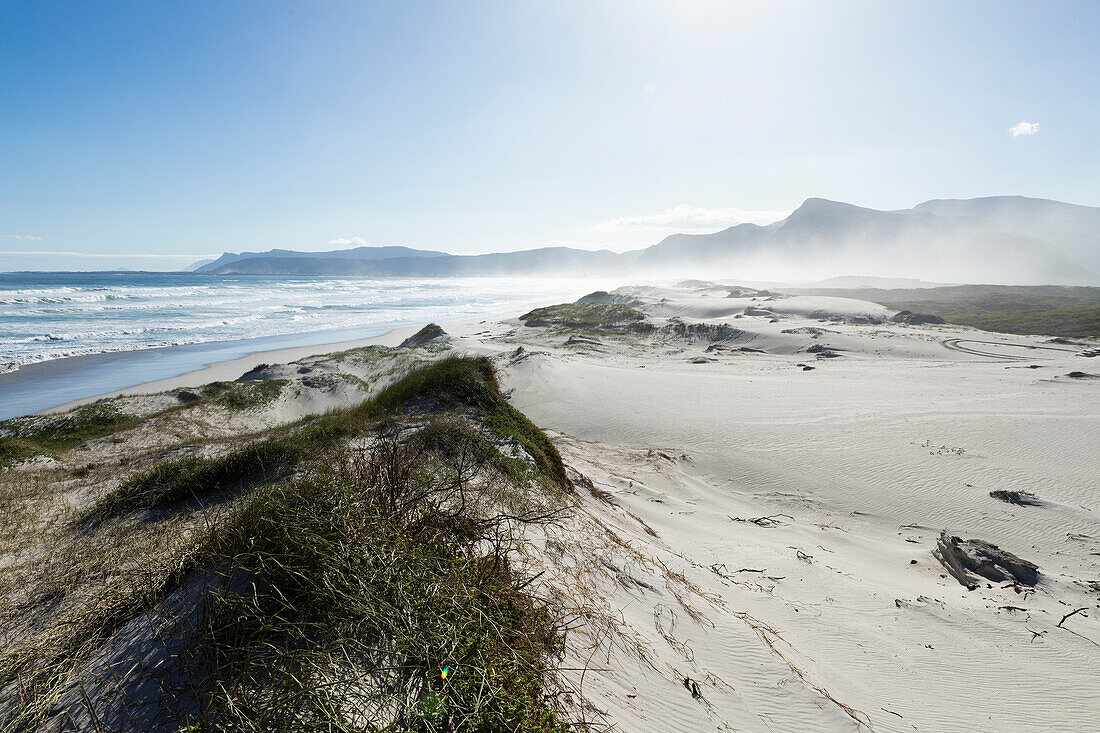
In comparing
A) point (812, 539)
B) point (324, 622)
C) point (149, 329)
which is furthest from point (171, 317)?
point (812, 539)

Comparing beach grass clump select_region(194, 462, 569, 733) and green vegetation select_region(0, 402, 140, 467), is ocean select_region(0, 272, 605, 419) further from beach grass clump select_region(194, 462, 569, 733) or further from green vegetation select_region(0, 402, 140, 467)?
beach grass clump select_region(194, 462, 569, 733)

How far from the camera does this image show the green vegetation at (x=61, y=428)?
319 inches

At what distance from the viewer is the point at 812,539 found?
6133 millimetres

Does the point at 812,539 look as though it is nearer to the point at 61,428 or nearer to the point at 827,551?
the point at 827,551

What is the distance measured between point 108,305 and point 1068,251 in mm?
182420

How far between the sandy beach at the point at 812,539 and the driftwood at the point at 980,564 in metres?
0.11

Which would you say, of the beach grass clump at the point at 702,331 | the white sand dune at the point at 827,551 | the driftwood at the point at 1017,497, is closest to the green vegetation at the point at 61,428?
the white sand dune at the point at 827,551

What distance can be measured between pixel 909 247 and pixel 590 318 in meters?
133

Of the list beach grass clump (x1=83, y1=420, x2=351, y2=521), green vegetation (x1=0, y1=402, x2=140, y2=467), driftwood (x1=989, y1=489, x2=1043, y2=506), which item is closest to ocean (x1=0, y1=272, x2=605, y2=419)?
green vegetation (x1=0, y1=402, x2=140, y2=467)

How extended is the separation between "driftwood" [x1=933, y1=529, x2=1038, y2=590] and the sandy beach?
11cm

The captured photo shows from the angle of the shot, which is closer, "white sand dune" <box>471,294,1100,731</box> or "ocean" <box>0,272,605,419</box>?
"white sand dune" <box>471,294,1100,731</box>

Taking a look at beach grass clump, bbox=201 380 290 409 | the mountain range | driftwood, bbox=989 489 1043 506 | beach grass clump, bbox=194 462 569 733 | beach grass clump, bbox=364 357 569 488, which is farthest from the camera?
the mountain range

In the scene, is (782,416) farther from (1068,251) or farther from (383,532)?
(1068,251)

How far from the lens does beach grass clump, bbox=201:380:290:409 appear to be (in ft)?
37.6
